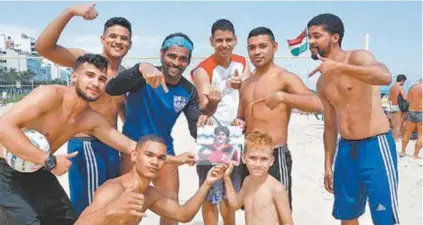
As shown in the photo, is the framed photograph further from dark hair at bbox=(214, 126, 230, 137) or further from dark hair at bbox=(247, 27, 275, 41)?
dark hair at bbox=(247, 27, 275, 41)

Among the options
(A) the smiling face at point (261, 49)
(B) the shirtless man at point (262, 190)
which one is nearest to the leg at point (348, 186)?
(B) the shirtless man at point (262, 190)

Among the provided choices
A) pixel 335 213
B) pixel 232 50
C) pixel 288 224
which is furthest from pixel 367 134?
pixel 232 50

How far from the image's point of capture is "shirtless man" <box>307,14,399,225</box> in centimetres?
356

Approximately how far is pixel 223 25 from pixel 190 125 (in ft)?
3.28

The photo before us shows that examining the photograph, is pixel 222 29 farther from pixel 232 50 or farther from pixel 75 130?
pixel 75 130

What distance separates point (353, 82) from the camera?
3631mm

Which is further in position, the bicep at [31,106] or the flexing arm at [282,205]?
the flexing arm at [282,205]

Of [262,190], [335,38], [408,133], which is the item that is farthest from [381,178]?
[408,133]

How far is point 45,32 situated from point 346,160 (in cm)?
290

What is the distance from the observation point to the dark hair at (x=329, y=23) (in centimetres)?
356

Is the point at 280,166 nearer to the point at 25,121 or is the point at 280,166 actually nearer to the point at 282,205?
the point at 282,205

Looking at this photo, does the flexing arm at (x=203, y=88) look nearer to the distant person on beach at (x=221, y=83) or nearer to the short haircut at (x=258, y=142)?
the distant person on beach at (x=221, y=83)

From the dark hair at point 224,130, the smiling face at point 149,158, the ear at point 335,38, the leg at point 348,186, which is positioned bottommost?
the leg at point 348,186

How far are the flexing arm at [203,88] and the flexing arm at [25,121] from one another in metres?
1.36
